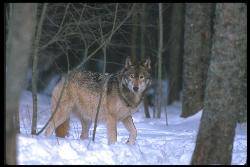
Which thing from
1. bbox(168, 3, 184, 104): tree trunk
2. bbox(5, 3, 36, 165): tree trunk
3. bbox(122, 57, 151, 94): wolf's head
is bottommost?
bbox(168, 3, 184, 104): tree trunk

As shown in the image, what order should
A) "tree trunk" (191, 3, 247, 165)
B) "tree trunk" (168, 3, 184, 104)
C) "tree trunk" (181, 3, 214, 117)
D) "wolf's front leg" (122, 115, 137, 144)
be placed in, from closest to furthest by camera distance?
"tree trunk" (191, 3, 247, 165) → "wolf's front leg" (122, 115, 137, 144) → "tree trunk" (181, 3, 214, 117) → "tree trunk" (168, 3, 184, 104)

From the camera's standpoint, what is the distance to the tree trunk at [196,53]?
15445 mm

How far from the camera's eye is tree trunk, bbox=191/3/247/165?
307 inches

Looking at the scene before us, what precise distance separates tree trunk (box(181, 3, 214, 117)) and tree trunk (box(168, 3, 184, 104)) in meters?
5.57

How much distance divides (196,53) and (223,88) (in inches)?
309

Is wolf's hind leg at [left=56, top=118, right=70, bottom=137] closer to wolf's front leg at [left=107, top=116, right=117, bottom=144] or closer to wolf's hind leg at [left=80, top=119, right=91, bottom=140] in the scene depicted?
wolf's hind leg at [left=80, top=119, right=91, bottom=140]

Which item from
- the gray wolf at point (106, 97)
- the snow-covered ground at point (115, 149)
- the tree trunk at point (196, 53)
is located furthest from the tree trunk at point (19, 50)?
the tree trunk at point (196, 53)

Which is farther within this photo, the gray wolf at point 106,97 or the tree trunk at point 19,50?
the gray wolf at point 106,97

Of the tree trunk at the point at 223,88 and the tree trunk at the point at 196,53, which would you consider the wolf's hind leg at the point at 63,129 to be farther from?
the tree trunk at the point at 196,53

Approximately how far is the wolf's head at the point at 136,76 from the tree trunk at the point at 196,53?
4.92 m

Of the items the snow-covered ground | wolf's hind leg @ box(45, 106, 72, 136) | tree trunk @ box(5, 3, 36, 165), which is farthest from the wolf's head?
tree trunk @ box(5, 3, 36, 165)

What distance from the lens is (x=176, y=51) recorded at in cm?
2264

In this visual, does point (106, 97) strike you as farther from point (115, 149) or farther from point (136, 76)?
point (115, 149)

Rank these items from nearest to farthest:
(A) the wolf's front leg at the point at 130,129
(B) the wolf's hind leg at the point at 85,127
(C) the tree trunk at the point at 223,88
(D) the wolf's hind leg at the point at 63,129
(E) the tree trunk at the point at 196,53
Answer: (C) the tree trunk at the point at 223,88
(A) the wolf's front leg at the point at 130,129
(D) the wolf's hind leg at the point at 63,129
(B) the wolf's hind leg at the point at 85,127
(E) the tree trunk at the point at 196,53
